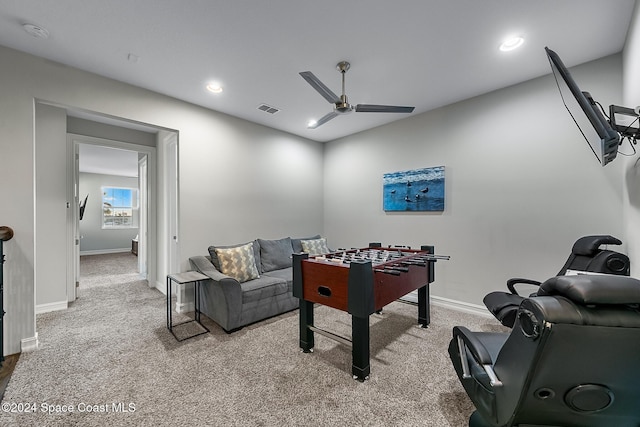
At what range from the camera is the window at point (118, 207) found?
28.9 feet

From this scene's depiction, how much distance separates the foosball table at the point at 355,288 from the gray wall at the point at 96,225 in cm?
857

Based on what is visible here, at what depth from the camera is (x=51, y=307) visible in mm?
3453

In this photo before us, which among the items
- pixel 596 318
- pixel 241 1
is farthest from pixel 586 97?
pixel 241 1

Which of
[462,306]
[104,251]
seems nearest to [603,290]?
[462,306]

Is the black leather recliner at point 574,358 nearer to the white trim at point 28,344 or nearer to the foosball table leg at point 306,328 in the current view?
the foosball table leg at point 306,328

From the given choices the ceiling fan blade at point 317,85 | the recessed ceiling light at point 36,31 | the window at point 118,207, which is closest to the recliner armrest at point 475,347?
the ceiling fan blade at point 317,85

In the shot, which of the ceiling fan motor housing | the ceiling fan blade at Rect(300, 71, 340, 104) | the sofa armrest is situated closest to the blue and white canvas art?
the ceiling fan motor housing

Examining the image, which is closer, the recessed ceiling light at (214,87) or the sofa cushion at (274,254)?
the recessed ceiling light at (214,87)

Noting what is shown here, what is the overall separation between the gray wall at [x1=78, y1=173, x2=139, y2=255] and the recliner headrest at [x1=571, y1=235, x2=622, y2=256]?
34.2 ft

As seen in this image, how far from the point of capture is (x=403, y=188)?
4.07 metres

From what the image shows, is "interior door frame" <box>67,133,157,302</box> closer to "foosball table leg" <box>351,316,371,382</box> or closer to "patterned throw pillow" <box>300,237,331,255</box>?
"patterned throw pillow" <box>300,237,331,255</box>

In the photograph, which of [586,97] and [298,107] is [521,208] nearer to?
[586,97]

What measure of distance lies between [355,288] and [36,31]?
3306mm

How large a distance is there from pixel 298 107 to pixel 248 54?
1.25 m
